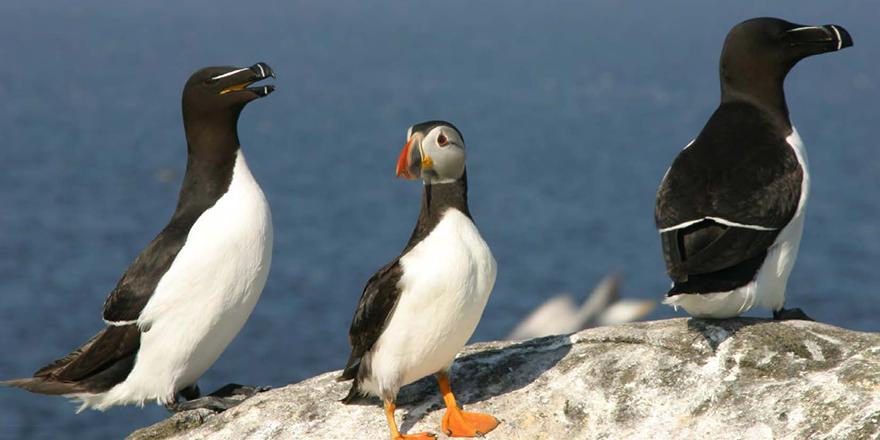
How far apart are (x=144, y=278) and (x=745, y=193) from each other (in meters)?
3.24

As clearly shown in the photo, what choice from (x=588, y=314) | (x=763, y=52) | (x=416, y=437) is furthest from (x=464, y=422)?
(x=588, y=314)

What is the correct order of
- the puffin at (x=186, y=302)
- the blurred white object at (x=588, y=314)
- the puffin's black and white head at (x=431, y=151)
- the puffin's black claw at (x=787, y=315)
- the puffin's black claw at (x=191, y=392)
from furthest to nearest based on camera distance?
1. the blurred white object at (x=588, y=314)
2. the puffin's black claw at (x=191, y=392)
3. the puffin's black claw at (x=787, y=315)
4. the puffin at (x=186, y=302)
5. the puffin's black and white head at (x=431, y=151)

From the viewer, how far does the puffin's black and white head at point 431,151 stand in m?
6.35

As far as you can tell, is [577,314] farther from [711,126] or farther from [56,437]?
[711,126]

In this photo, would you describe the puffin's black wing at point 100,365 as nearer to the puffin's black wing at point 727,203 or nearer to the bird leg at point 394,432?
the bird leg at point 394,432

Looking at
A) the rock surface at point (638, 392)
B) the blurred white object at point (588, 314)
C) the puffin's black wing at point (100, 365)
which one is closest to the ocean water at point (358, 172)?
the blurred white object at point (588, 314)

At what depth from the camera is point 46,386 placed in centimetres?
757

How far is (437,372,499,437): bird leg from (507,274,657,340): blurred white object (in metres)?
12.2

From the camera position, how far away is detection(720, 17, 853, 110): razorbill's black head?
789cm

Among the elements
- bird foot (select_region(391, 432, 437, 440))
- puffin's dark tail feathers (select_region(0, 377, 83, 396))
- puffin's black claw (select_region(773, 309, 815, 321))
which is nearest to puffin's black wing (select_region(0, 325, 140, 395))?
puffin's dark tail feathers (select_region(0, 377, 83, 396))

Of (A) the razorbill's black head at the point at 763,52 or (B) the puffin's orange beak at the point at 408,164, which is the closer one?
(B) the puffin's orange beak at the point at 408,164

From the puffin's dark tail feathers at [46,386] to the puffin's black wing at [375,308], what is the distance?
1781 millimetres

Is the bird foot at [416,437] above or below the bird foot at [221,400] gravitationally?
below

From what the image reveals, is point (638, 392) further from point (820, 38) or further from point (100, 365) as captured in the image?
point (100, 365)
